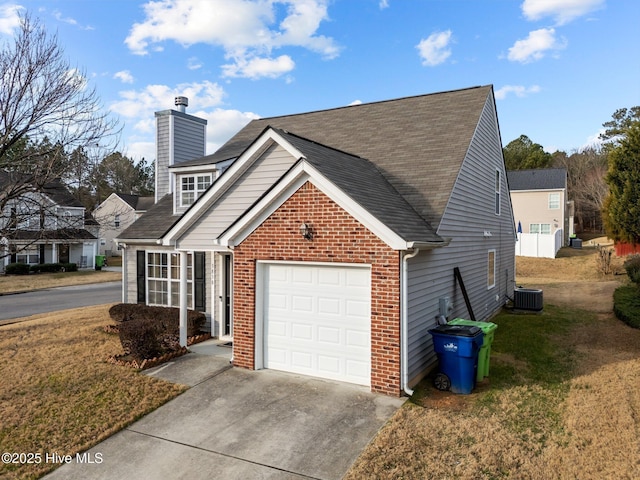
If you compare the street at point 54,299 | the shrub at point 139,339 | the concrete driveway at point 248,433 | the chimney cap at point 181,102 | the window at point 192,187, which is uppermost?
the chimney cap at point 181,102

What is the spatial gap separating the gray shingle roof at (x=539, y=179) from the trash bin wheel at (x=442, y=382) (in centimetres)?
3884

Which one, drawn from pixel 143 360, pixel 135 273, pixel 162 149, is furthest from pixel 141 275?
pixel 162 149

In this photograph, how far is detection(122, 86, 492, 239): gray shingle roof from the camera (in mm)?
10281

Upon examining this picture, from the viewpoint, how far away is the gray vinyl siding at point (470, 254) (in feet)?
27.9

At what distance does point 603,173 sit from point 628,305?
45.6 meters

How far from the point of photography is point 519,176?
44.5 meters

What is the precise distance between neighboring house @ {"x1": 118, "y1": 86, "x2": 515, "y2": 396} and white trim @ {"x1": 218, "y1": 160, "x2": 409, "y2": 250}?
0.03 meters

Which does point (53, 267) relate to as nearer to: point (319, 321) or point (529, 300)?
point (319, 321)

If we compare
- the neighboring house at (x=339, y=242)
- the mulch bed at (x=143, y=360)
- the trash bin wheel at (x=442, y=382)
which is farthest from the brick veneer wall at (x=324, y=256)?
the mulch bed at (x=143, y=360)

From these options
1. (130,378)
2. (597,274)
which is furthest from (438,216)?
(597,274)

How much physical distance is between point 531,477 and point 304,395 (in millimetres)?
3802

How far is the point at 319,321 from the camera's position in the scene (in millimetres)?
8586

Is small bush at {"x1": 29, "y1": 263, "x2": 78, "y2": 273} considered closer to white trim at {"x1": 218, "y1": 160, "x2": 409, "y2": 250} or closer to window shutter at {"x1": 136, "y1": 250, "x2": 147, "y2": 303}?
window shutter at {"x1": 136, "y1": 250, "x2": 147, "y2": 303}

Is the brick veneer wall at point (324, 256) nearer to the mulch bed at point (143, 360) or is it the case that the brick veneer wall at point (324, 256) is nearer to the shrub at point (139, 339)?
the mulch bed at point (143, 360)
